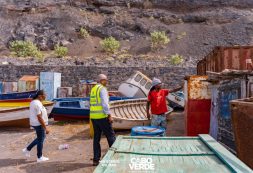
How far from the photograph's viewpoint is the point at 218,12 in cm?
4316

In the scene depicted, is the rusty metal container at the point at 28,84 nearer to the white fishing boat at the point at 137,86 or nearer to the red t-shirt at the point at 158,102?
the white fishing boat at the point at 137,86

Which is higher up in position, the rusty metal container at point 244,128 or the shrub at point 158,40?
the shrub at point 158,40

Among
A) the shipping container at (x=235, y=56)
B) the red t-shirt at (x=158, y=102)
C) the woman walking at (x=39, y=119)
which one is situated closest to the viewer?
the woman walking at (x=39, y=119)

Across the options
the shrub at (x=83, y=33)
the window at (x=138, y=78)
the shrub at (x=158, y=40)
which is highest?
Answer: the shrub at (x=83, y=33)

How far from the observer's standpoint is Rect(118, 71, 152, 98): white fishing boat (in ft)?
55.0

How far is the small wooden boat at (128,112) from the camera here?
1066 centimetres

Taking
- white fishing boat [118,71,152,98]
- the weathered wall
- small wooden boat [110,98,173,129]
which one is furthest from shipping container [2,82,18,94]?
small wooden boat [110,98,173,129]

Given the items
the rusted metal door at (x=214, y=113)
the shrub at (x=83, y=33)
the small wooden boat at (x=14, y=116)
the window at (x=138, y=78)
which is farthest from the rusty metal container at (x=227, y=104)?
the shrub at (x=83, y=33)

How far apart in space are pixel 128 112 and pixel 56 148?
11.7ft

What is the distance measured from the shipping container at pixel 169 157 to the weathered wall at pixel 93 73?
604 inches

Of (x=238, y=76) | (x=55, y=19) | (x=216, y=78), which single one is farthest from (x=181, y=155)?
(x=55, y=19)

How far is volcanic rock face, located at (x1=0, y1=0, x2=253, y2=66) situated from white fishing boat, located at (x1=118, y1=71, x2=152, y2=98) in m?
18.0

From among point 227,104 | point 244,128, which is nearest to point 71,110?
point 227,104

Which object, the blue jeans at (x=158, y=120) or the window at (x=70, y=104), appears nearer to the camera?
the blue jeans at (x=158, y=120)
